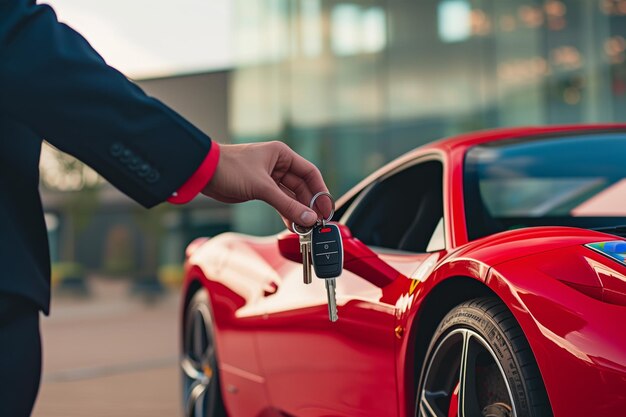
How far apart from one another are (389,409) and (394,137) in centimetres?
1625

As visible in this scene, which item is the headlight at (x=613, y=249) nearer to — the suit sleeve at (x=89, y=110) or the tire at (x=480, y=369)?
the tire at (x=480, y=369)

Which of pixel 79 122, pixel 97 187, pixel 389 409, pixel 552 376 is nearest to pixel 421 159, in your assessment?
pixel 389 409

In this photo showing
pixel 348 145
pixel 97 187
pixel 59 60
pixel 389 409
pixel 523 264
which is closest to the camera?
pixel 59 60

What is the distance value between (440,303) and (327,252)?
2.49ft

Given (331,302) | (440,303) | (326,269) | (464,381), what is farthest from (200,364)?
(326,269)

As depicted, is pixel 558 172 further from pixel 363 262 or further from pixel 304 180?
pixel 304 180

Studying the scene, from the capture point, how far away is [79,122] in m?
1.24

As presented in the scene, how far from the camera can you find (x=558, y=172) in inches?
179

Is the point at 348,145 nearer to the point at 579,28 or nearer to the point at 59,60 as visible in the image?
the point at 579,28

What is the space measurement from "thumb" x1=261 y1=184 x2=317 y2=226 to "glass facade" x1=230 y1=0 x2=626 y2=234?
17.0 metres

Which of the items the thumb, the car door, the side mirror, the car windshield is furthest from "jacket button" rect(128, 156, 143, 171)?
the car windshield

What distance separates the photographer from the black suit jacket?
3.96 feet

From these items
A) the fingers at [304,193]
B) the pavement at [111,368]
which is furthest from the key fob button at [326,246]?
the pavement at [111,368]

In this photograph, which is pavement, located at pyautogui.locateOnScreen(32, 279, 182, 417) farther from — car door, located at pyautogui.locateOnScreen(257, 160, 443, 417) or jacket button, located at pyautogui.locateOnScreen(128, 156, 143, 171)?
jacket button, located at pyautogui.locateOnScreen(128, 156, 143, 171)
